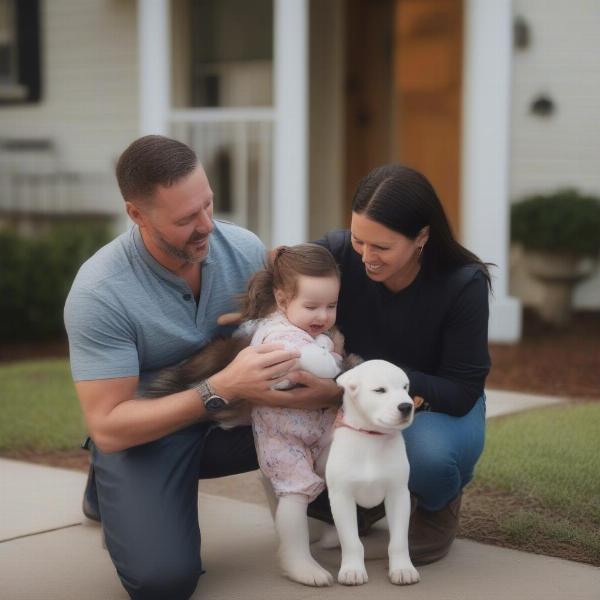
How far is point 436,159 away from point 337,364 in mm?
6788

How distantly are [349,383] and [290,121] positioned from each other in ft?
17.5

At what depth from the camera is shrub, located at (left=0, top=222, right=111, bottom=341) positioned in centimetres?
875

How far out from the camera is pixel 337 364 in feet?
11.4

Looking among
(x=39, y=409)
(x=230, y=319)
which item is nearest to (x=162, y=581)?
(x=230, y=319)

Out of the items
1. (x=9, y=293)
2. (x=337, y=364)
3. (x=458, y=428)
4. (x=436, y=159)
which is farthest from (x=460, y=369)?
(x=436, y=159)

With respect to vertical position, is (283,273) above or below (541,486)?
above

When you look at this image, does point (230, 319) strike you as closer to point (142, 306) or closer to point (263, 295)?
point (263, 295)

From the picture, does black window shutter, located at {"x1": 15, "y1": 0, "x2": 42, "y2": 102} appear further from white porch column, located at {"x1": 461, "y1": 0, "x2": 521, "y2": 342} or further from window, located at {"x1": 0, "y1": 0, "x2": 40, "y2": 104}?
white porch column, located at {"x1": 461, "y1": 0, "x2": 521, "y2": 342}

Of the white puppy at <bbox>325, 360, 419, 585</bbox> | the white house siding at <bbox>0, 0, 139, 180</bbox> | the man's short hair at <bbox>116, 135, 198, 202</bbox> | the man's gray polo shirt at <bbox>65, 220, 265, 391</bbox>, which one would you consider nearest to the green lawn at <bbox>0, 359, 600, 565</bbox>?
the white puppy at <bbox>325, 360, 419, 585</bbox>

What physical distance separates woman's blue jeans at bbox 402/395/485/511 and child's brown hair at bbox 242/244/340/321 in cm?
58

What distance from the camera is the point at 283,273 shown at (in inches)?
134

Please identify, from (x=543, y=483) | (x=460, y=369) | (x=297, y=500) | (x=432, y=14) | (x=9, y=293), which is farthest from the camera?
(x=432, y=14)

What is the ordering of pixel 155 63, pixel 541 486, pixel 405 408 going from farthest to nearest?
pixel 155 63 → pixel 541 486 → pixel 405 408

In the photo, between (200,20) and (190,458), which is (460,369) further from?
(200,20)
